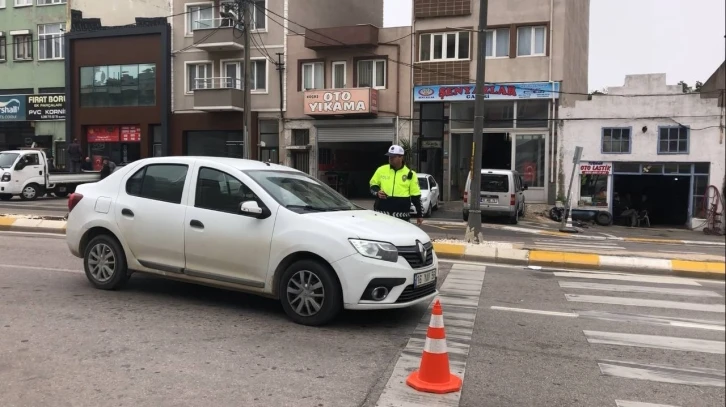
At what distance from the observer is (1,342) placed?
16.8 feet

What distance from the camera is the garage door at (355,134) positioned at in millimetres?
28109

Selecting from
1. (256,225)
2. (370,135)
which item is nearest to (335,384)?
(256,225)

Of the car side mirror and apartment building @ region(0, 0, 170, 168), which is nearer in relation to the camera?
the car side mirror

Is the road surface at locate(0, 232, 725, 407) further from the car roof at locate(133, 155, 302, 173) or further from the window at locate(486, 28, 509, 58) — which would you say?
the window at locate(486, 28, 509, 58)

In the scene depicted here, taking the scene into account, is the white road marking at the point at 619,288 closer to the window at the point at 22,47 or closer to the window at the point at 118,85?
the window at the point at 118,85

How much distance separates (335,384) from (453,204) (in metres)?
22.1

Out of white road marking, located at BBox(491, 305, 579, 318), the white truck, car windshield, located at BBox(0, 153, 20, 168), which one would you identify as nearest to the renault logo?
white road marking, located at BBox(491, 305, 579, 318)

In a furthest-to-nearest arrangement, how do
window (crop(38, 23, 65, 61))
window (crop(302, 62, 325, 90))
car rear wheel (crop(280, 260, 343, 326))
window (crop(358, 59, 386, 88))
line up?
window (crop(38, 23, 65, 61)) < window (crop(302, 62, 325, 90)) < window (crop(358, 59, 386, 88)) < car rear wheel (crop(280, 260, 343, 326))

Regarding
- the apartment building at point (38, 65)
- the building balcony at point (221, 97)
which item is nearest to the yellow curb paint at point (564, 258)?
the building balcony at point (221, 97)

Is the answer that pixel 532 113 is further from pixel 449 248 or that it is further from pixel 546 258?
pixel 546 258

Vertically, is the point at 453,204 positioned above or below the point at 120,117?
below

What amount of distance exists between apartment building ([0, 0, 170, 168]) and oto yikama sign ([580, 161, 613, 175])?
28919 mm

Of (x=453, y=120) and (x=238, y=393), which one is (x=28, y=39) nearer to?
(x=453, y=120)

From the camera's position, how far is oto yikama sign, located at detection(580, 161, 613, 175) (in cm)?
2352
